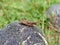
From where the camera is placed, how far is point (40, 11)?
5375mm

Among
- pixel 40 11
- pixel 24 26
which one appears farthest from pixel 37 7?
pixel 24 26

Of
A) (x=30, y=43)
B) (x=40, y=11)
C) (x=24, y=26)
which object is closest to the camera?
(x=30, y=43)

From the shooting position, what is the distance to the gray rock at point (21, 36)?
9.29 feet

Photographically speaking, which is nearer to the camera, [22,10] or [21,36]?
[21,36]

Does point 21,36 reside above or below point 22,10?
above

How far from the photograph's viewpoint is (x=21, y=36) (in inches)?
113

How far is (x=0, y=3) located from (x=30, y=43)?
302cm

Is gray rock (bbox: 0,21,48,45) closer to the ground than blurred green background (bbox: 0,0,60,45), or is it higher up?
higher up

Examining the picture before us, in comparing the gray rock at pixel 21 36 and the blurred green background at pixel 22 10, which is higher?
the gray rock at pixel 21 36

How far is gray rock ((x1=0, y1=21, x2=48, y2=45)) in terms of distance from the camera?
9.29 feet

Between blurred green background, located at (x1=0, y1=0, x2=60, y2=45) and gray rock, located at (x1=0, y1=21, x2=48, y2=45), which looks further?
blurred green background, located at (x1=0, y1=0, x2=60, y2=45)

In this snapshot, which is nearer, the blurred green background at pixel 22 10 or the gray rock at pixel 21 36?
the gray rock at pixel 21 36

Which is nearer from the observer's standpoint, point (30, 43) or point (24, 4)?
point (30, 43)

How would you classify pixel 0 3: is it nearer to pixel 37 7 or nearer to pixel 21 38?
pixel 37 7
